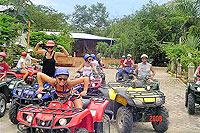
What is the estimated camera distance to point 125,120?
5.87 m

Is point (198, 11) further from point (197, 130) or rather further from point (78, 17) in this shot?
point (78, 17)

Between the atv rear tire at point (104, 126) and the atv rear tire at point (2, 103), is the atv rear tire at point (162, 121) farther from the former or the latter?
the atv rear tire at point (2, 103)

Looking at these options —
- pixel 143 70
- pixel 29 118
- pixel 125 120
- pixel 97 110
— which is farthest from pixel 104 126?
pixel 143 70

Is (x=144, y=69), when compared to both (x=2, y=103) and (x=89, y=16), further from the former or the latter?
(x=89, y=16)

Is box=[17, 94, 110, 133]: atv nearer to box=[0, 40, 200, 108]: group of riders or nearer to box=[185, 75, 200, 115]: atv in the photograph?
box=[0, 40, 200, 108]: group of riders

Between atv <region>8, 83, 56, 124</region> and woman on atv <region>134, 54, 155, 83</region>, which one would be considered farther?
woman on atv <region>134, 54, 155, 83</region>

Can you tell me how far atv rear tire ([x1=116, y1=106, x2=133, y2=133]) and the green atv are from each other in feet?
11.6

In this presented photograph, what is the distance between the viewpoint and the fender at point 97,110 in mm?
5043

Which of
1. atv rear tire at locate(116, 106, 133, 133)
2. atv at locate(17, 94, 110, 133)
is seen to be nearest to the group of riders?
atv at locate(17, 94, 110, 133)

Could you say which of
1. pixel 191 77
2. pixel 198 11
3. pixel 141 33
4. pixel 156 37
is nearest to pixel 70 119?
pixel 191 77

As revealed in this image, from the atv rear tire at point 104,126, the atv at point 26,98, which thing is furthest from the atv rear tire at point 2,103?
the atv rear tire at point 104,126

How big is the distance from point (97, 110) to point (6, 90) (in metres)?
3.92

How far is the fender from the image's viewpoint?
504 cm

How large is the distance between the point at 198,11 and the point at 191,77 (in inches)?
345
